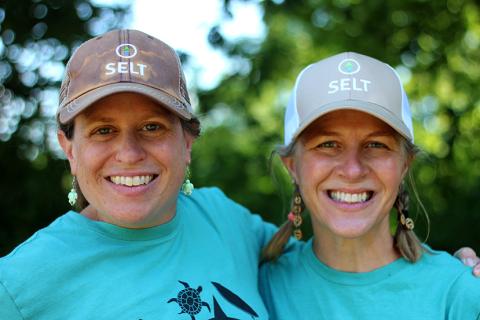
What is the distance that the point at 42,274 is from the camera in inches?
103

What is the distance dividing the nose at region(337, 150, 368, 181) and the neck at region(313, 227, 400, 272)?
1.19 feet

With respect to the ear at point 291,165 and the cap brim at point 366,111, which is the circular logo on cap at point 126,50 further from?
the ear at point 291,165

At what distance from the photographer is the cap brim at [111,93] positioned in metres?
2.67

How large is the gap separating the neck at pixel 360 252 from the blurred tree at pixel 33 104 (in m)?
2.60

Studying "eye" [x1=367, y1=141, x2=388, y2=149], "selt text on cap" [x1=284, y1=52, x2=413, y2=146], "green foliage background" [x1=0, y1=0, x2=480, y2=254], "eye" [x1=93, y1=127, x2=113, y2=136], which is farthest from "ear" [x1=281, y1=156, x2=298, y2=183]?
"green foliage background" [x1=0, y1=0, x2=480, y2=254]

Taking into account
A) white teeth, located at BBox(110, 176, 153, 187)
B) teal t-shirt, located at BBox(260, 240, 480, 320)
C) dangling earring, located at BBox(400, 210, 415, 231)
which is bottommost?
teal t-shirt, located at BBox(260, 240, 480, 320)

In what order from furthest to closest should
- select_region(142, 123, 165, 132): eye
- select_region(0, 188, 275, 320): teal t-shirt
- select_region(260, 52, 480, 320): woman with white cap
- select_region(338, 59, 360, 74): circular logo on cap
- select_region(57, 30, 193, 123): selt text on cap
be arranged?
1. select_region(338, 59, 360, 74): circular logo on cap
2. select_region(260, 52, 480, 320): woman with white cap
3. select_region(142, 123, 165, 132): eye
4. select_region(57, 30, 193, 123): selt text on cap
5. select_region(0, 188, 275, 320): teal t-shirt

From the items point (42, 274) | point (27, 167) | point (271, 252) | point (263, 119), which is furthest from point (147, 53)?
point (263, 119)

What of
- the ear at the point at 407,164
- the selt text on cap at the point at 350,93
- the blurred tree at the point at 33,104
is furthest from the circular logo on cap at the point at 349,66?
the blurred tree at the point at 33,104

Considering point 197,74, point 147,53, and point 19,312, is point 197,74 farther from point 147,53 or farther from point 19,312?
point 19,312

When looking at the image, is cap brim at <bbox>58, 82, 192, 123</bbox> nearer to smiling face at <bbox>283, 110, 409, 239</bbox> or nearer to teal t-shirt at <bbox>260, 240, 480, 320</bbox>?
smiling face at <bbox>283, 110, 409, 239</bbox>

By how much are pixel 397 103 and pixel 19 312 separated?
1.90 meters

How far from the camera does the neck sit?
10.2 ft

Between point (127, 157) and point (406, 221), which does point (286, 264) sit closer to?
point (406, 221)
